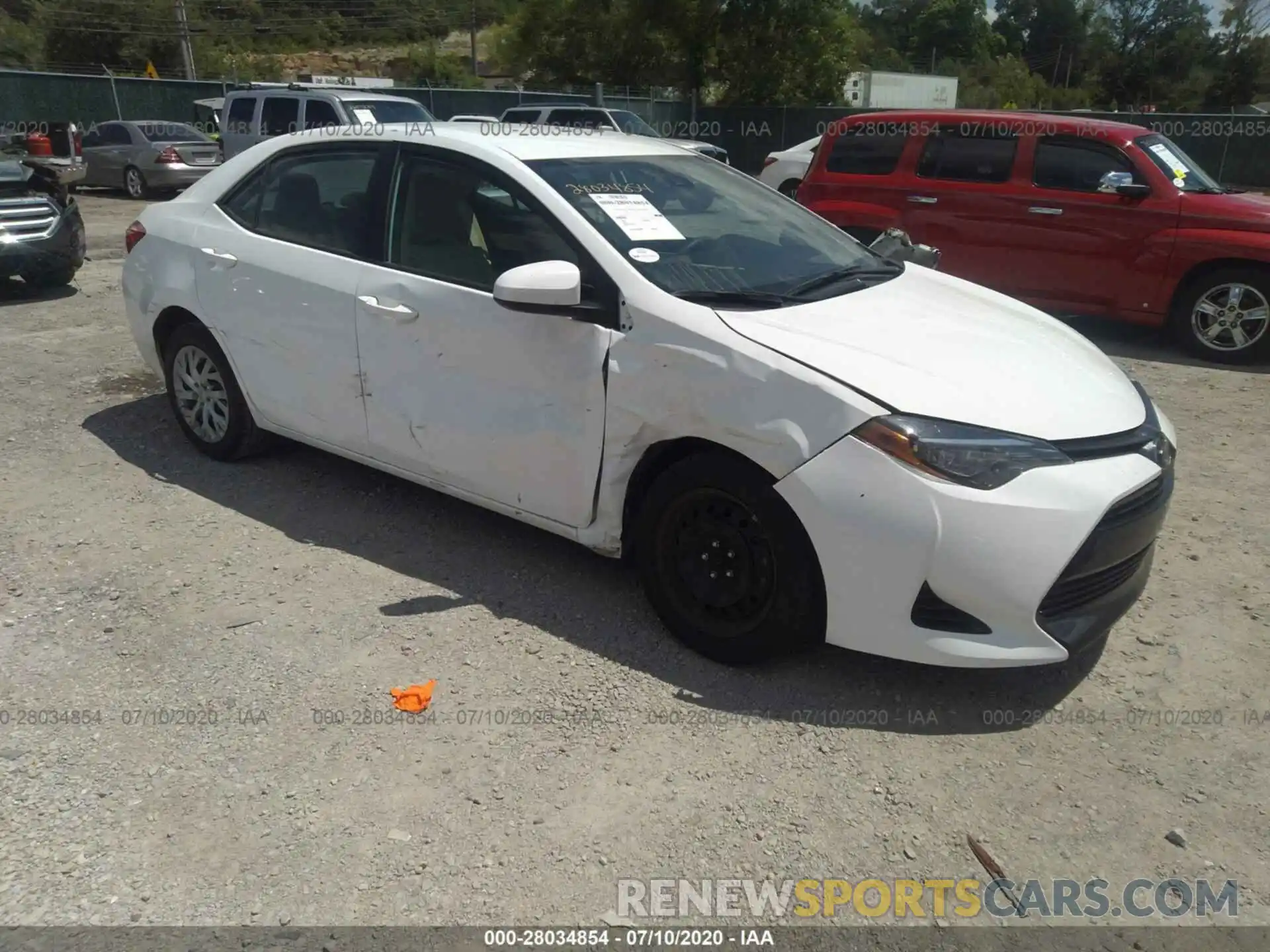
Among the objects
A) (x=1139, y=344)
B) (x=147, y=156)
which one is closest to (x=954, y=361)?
(x=1139, y=344)

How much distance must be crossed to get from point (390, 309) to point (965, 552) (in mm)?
2382

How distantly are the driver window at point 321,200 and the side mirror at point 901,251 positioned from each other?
2.26 m

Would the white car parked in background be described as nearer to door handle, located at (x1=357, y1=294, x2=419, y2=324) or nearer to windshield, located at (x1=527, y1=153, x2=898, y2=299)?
windshield, located at (x1=527, y1=153, x2=898, y2=299)

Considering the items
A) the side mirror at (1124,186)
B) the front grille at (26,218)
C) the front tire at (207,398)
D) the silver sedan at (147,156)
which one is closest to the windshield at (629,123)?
the silver sedan at (147,156)

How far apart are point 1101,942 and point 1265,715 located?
1295 millimetres

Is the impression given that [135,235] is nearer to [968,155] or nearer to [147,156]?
[968,155]

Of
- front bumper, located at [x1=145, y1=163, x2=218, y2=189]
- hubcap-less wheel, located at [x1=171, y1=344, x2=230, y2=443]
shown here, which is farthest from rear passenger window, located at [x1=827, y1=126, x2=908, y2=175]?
front bumper, located at [x1=145, y1=163, x2=218, y2=189]

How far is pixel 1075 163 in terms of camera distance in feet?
27.0

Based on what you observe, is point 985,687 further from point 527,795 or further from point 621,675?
point 527,795

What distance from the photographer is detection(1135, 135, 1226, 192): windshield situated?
8.03 m

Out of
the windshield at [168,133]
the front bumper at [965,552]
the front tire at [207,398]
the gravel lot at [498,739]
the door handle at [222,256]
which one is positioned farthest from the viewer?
the windshield at [168,133]

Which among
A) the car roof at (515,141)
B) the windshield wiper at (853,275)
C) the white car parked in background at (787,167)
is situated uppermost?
the car roof at (515,141)

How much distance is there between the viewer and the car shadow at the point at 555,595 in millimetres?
3311

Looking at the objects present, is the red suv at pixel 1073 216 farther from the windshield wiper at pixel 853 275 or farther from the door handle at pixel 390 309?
the door handle at pixel 390 309
